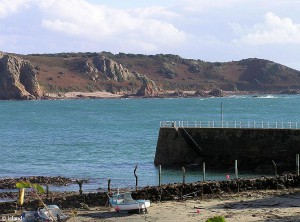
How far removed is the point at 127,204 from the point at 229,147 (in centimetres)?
2447

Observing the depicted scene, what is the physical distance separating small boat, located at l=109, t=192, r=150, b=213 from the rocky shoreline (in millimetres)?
2386

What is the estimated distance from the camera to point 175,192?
42.7m

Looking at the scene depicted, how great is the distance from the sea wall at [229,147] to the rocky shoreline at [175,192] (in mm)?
10893

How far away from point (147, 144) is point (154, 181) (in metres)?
33.1

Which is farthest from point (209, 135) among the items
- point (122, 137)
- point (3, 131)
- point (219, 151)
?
point (3, 131)

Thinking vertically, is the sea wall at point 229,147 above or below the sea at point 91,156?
above

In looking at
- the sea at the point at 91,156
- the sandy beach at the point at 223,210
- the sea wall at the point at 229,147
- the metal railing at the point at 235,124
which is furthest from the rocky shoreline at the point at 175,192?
the metal railing at the point at 235,124

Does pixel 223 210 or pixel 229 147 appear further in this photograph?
pixel 229 147

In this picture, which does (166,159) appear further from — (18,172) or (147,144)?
(147,144)

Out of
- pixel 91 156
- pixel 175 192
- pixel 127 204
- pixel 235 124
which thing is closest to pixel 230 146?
pixel 235 124

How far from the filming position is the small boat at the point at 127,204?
3778 cm

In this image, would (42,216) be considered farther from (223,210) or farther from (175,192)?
(175,192)

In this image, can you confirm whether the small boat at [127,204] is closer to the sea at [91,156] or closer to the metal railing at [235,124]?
the sea at [91,156]

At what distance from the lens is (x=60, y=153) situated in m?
79.9
